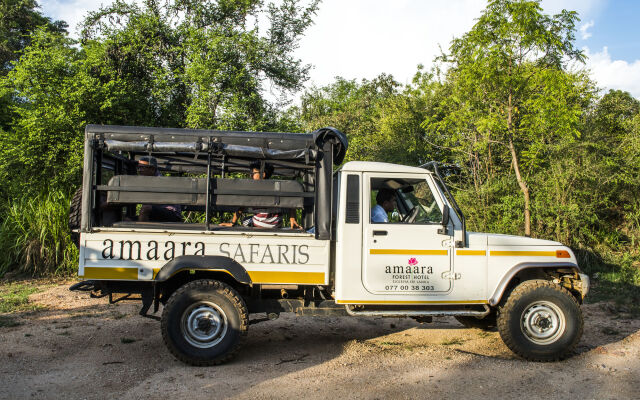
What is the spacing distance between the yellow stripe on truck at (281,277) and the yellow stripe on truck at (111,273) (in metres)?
1.15

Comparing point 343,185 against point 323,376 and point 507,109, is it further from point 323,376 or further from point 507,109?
point 507,109

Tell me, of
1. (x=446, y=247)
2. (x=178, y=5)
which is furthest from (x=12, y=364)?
(x=178, y=5)

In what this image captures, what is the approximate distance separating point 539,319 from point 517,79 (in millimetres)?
5782

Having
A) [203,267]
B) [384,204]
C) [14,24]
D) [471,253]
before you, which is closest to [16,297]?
[203,267]

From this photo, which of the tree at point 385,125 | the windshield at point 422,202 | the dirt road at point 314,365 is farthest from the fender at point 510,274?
the tree at point 385,125

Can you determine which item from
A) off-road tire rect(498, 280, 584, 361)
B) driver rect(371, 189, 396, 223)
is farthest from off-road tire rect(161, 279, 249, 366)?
off-road tire rect(498, 280, 584, 361)

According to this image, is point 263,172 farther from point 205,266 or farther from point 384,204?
point 384,204

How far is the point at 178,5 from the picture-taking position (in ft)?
51.9

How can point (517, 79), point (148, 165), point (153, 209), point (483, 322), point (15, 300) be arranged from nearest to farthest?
point (148, 165)
point (153, 209)
point (483, 322)
point (15, 300)
point (517, 79)

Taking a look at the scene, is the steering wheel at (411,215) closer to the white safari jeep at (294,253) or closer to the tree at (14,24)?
the white safari jeep at (294,253)

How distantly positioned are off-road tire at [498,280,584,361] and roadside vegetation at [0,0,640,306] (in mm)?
3431

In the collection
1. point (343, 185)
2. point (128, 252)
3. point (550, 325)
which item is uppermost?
point (343, 185)

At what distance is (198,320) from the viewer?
195 inches

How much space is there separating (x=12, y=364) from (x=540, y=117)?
9079 mm
